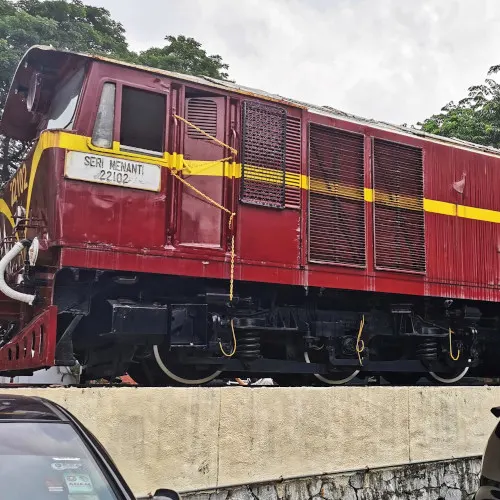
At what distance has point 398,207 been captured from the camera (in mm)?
8000

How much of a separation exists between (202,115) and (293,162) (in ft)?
3.98

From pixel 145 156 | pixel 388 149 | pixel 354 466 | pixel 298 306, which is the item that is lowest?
pixel 354 466

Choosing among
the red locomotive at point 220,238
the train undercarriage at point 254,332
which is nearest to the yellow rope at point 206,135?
the red locomotive at point 220,238

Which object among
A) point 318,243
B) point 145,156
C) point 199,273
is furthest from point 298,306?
point 145,156

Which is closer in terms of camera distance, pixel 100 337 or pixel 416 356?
pixel 100 337

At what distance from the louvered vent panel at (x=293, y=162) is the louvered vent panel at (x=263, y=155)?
67mm

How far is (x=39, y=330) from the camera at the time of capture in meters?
5.53

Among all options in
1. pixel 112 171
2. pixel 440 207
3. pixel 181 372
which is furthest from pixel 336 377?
pixel 112 171

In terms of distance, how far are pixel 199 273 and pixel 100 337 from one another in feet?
3.84

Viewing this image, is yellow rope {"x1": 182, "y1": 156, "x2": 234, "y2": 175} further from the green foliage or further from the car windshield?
the green foliage

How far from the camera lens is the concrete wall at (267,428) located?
4859 mm

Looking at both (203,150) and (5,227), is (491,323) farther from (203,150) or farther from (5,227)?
(5,227)

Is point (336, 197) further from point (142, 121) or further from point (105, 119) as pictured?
point (105, 119)

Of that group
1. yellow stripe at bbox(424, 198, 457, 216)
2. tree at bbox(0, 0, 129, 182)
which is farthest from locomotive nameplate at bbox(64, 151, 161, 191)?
tree at bbox(0, 0, 129, 182)
